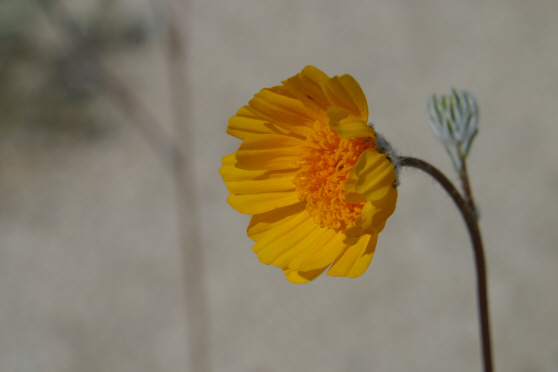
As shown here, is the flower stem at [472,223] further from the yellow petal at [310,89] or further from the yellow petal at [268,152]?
the yellow petal at [268,152]

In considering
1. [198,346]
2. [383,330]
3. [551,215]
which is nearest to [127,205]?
[198,346]

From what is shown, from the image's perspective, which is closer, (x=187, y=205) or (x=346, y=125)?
(x=346, y=125)

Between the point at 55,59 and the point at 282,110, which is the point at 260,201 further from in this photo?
the point at 55,59

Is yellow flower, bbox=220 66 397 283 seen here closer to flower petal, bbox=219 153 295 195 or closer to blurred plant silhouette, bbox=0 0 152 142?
flower petal, bbox=219 153 295 195

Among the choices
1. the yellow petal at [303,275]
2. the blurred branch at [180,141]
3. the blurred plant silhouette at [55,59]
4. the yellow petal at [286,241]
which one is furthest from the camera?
the blurred plant silhouette at [55,59]

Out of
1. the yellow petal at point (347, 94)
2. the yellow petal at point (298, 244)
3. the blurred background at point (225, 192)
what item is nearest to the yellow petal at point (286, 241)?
the yellow petal at point (298, 244)

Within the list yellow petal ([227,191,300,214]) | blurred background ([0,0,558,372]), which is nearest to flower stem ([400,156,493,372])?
yellow petal ([227,191,300,214])

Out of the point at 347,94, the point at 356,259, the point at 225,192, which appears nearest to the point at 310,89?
the point at 347,94
